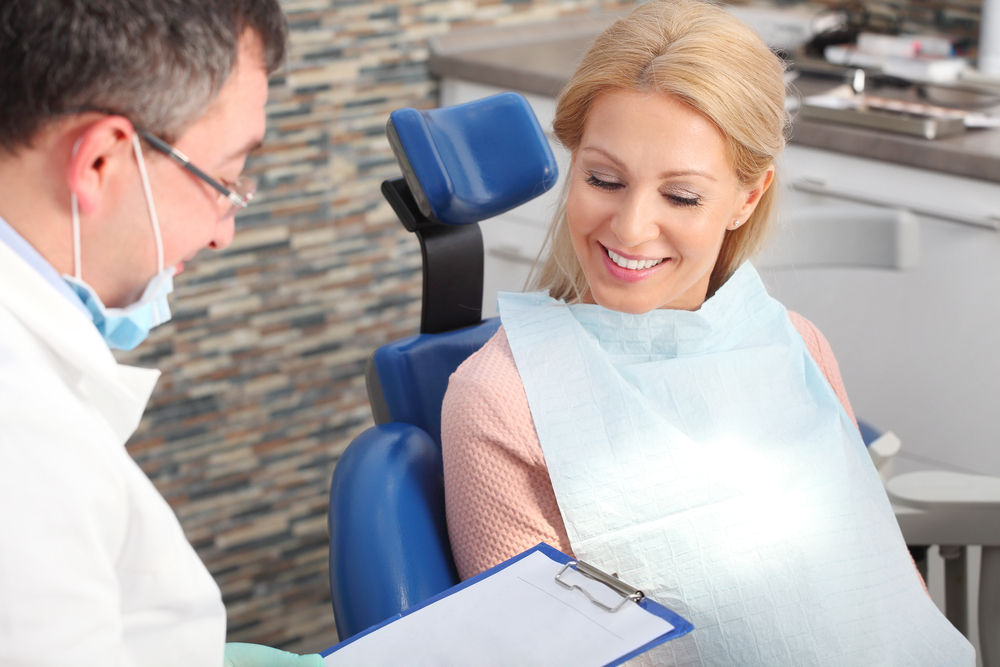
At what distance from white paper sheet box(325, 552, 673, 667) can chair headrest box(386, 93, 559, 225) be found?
0.56 metres

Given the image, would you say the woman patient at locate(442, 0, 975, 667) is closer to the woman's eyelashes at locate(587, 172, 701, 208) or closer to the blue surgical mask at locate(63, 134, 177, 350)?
the woman's eyelashes at locate(587, 172, 701, 208)

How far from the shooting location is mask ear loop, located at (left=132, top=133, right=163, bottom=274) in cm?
81

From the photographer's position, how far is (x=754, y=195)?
1421 millimetres

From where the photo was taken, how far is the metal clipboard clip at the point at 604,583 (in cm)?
96

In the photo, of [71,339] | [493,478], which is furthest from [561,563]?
[71,339]

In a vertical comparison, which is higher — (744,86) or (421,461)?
(744,86)

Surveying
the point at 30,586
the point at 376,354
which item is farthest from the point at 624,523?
the point at 30,586

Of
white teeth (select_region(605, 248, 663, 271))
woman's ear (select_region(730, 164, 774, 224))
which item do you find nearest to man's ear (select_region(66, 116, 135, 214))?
white teeth (select_region(605, 248, 663, 271))

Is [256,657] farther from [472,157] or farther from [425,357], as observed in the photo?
[472,157]

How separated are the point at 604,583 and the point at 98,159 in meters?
0.63

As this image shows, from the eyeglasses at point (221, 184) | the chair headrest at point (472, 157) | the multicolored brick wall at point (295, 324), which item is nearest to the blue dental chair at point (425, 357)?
the chair headrest at point (472, 157)

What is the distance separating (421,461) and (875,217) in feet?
3.22

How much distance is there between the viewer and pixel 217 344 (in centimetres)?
252

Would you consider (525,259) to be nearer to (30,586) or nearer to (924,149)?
(924,149)
